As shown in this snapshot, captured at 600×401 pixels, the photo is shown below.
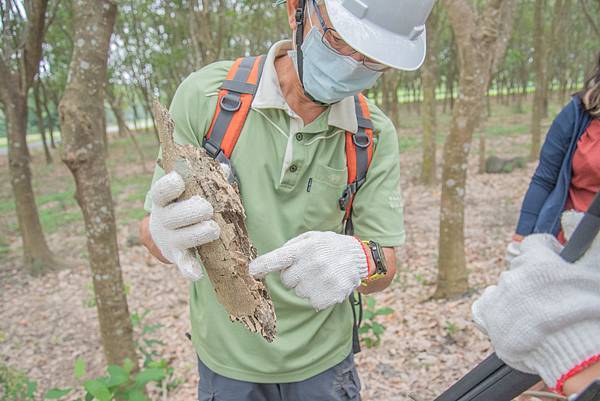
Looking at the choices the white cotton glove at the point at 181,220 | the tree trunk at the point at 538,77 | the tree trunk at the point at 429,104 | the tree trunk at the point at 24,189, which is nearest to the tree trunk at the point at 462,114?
the white cotton glove at the point at 181,220

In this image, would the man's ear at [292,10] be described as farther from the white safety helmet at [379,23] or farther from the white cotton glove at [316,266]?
the white cotton glove at [316,266]

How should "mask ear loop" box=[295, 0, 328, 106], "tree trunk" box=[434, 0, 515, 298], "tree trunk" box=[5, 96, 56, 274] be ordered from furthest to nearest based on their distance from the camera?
1. "tree trunk" box=[5, 96, 56, 274]
2. "tree trunk" box=[434, 0, 515, 298]
3. "mask ear loop" box=[295, 0, 328, 106]

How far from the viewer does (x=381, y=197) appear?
182 centimetres

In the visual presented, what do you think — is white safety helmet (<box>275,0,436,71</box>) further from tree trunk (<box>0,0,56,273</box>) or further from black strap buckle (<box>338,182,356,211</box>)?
tree trunk (<box>0,0,56,273</box>)

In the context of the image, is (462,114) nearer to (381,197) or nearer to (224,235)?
(381,197)

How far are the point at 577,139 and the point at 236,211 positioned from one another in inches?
73.6

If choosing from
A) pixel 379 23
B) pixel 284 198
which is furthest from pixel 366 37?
pixel 284 198

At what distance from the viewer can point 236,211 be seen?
1.43 m

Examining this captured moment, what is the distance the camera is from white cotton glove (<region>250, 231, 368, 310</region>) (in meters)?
1.47

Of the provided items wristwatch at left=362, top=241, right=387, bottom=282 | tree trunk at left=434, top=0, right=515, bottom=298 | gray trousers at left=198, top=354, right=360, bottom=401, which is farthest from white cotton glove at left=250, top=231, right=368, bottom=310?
tree trunk at left=434, top=0, right=515, bottom=298

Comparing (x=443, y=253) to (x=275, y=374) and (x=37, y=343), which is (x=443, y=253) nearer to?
→ (x=275, y=374)

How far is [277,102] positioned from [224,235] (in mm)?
560

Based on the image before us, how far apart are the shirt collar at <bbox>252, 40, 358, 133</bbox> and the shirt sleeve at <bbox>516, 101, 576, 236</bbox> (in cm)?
126

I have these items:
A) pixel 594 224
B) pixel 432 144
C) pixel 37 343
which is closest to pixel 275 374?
pixel 594 224
